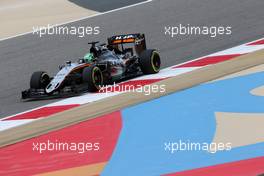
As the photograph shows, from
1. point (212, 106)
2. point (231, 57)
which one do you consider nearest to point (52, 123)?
point (212, 106)

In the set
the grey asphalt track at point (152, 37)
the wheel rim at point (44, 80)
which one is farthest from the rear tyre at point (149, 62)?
the wheel rim at point (44, 80)

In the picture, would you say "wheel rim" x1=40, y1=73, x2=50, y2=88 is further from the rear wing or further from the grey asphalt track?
the rear wing

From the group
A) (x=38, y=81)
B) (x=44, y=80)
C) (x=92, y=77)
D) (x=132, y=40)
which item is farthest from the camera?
(x=132, y=40)

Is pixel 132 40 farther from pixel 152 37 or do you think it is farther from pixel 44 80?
pixel 152 37

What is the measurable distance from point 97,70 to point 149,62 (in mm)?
1191

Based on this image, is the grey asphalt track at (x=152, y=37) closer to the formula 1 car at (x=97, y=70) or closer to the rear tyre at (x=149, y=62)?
the formula 1 car at (x=97, y=70)

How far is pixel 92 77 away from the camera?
36.5ft

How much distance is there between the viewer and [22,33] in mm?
17344

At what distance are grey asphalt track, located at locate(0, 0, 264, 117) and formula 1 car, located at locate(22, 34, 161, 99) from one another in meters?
0.48

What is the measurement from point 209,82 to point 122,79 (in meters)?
2.19

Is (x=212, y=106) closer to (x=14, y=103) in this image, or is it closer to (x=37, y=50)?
(x=14, y=103)

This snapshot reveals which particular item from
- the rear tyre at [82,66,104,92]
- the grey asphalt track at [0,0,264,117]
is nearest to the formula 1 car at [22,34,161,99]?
the rear tyre at [82,66,104,92]

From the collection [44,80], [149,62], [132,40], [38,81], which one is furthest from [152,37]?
[38,81]

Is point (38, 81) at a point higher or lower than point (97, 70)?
lower
